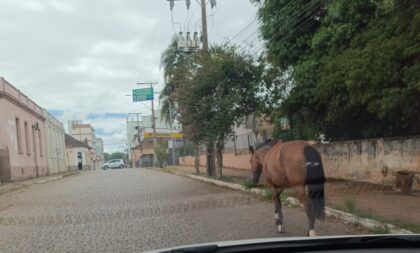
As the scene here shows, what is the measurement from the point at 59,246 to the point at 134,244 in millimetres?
1192

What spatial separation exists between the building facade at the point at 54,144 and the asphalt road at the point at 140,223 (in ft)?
106

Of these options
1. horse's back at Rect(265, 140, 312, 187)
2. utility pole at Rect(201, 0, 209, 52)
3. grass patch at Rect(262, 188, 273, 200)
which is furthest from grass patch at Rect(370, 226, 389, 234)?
utility pole at Rect(201, 0, 209, 52)

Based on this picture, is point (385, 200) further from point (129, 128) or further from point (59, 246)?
point (129, 128)

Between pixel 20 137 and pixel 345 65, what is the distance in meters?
26.0

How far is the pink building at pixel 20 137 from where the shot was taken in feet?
94.8

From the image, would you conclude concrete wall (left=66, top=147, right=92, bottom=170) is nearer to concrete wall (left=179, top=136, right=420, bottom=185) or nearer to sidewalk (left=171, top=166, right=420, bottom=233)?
concrete wall (left=179, top=136, right=420, bottom=185)

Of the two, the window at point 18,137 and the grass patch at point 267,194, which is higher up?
the window at point 18,137

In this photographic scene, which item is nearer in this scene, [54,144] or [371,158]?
[371,158]

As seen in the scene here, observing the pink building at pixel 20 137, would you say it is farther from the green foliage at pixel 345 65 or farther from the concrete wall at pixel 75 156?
the concrete wall at pixel 75 156

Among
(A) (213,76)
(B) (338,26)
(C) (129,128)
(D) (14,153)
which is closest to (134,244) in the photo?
(B) (338,26)

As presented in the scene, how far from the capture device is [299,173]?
804 centimetres

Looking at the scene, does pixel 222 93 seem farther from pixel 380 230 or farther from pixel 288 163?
pixel 380 230

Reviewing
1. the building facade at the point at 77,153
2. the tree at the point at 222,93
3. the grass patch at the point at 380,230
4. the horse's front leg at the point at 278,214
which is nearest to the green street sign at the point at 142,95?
the building facade at the point at 77,153

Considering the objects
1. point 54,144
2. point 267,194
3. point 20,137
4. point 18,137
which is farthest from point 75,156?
point 267,194
